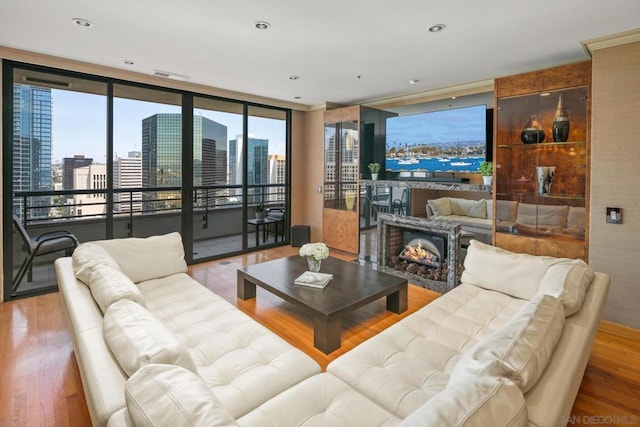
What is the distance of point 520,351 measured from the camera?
1295 mm

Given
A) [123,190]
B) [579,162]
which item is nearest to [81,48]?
[123,190]

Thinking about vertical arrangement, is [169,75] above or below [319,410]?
above

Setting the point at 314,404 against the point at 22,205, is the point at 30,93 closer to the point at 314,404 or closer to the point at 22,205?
the point at 22,205

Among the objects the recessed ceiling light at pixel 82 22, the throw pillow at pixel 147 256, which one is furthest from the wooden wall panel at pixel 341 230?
the recessed ceiling light at pixel 82 22

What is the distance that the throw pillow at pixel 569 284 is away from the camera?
1.83 meters

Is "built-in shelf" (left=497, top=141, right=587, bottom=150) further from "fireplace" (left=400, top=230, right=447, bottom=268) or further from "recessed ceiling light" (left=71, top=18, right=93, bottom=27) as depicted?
"recessed ceiling light" (left=71, top=18, right=93, bottom=27)

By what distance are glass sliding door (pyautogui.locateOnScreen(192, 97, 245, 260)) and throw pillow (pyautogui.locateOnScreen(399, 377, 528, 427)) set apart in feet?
16.0

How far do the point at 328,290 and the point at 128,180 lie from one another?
3312 millimetres

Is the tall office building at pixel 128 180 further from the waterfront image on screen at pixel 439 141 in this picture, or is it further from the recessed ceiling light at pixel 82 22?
the waterfront image on screen at pixel 439 141

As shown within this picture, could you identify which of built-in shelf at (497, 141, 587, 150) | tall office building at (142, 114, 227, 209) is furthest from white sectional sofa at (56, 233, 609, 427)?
tall office building at (142, 114, 227, 209)

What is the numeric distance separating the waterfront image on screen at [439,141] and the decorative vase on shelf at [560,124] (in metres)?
0.75

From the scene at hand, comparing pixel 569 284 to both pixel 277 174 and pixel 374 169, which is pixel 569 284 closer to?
pixel 374 169

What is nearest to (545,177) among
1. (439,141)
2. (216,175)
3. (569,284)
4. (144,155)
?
(439,141)

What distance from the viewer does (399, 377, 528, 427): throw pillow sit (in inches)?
37.4
